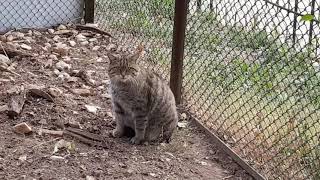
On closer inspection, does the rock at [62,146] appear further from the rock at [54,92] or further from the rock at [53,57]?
the rock at [53,57]

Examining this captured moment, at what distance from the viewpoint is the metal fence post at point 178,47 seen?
4.72 m

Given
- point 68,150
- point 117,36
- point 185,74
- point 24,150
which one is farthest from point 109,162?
point 117,36

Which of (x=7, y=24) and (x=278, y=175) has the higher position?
(x=7, y=24)

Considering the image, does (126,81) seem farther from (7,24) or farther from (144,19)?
(7,24)

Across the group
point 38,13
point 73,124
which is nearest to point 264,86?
Answer: point 73,124

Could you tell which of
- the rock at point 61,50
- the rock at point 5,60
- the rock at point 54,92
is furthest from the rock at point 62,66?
the rock at point 54,92

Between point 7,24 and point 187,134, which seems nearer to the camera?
point 187,134

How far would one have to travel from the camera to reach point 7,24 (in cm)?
710

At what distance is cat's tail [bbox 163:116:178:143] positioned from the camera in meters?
4.43

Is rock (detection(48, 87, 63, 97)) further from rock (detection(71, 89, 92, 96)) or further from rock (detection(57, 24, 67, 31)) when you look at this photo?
rock (detection(57, 24, 67, 31))

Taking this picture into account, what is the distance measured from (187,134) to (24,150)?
1.40 meters

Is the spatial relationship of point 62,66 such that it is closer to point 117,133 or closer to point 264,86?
point 117,133

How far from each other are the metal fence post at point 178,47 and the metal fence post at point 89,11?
2778 millimetres

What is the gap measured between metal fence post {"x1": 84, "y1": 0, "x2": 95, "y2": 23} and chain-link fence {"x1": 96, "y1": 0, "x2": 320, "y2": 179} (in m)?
0.52
